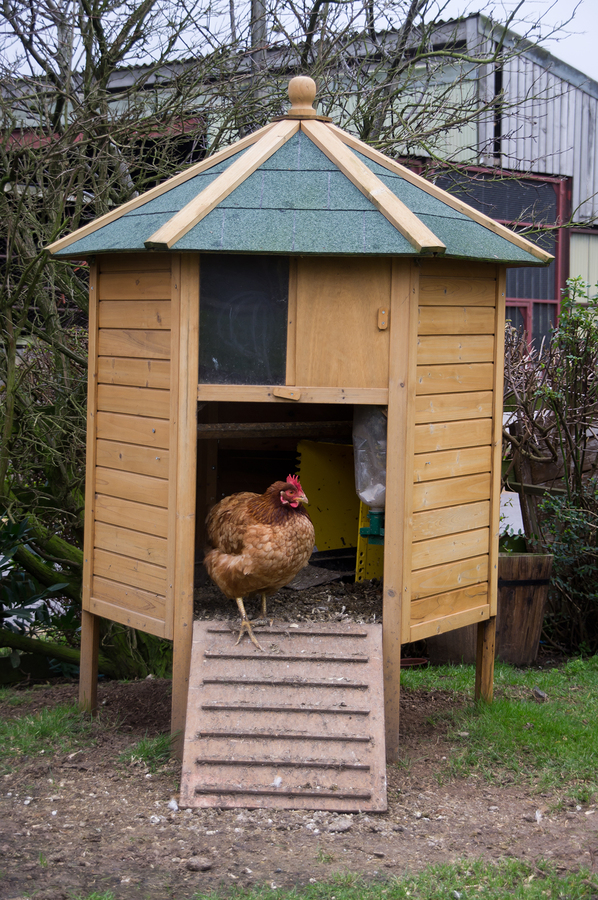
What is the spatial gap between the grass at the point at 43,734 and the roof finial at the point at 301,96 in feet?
11.5

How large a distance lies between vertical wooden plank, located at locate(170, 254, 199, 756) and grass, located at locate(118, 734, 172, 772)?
12cm

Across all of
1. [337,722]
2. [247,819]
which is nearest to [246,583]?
[337,722]

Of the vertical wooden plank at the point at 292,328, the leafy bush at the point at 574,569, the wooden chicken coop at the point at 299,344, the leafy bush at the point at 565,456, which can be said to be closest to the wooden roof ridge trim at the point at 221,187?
the wooden chicken coop at the point at 299,344

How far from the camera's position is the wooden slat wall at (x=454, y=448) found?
4.24 m

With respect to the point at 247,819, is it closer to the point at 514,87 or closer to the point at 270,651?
the point at 270,651

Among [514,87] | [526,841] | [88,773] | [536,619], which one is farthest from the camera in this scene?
[514,87]

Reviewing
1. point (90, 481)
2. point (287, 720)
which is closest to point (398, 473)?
point (287, 720)

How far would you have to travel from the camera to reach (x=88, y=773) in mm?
4188

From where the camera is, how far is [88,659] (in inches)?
193

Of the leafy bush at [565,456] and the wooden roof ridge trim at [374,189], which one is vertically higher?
the wooden roof ridge trim at [374,189]

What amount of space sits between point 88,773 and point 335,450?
258cm

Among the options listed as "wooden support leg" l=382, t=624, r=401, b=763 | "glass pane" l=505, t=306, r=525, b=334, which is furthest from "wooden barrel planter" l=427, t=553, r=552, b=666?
"glass pane" l=505, t=306, r=525, b=334

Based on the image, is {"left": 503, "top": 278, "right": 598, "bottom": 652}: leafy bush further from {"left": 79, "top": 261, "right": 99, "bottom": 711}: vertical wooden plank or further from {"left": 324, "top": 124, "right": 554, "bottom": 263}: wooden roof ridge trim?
{"left": 79, "top": 261, "right": 99, "bottom": 711}: vertical wooden plank

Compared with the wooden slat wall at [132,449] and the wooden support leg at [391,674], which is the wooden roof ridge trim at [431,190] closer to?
the wooden slat wall at [132,449]
